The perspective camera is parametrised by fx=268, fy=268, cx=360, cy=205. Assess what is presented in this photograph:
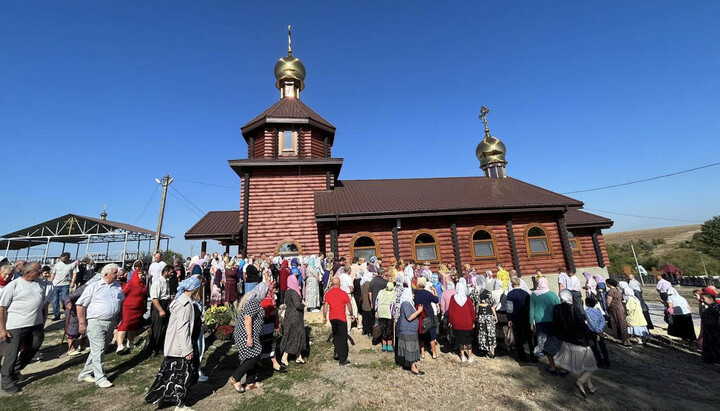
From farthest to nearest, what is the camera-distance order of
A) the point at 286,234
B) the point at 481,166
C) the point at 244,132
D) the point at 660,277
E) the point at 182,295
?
the point at 481,166 → the point at 244,132 → the point at 286,234 → the point at 660,277 → the point at 182,295

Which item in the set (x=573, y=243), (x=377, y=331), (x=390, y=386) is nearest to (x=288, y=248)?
(x=377, y=331)

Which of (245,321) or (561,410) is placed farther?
(245,321)

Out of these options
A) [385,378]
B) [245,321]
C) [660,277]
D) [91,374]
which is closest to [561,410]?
[385,378]

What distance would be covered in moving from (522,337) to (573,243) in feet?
44.0

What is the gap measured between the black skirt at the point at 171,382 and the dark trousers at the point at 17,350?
2876mm

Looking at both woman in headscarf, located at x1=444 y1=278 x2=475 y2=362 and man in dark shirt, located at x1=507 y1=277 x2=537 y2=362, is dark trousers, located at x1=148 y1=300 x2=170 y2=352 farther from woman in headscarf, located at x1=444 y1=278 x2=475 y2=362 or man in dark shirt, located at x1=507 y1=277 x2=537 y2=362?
man in dark shirt, located at x1=507 y1=277 x2=537 y2=362

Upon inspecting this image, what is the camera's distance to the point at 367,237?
13828 millimetres

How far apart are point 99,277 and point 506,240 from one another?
1620 centimetres

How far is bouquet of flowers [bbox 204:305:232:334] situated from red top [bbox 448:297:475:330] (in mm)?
6116

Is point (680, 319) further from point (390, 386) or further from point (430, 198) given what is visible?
point (430, 198)

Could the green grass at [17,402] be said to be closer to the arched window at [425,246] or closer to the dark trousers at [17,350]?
the dark trousers at [17,350]

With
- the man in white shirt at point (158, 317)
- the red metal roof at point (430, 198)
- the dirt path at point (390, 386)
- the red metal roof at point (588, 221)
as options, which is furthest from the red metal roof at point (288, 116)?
the red metal roof at point (588, 221)

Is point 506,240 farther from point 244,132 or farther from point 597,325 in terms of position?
point 244,132

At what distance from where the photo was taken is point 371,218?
527 inches
